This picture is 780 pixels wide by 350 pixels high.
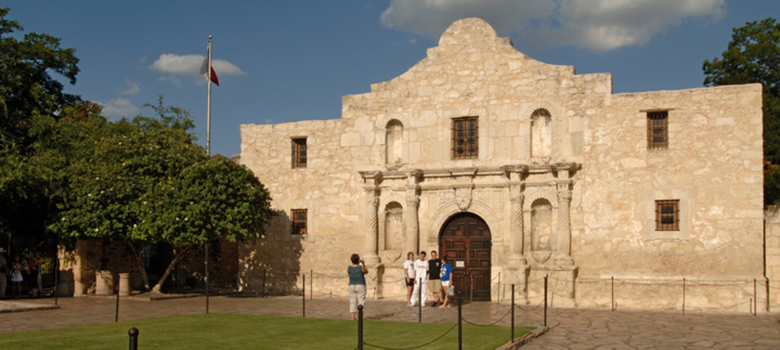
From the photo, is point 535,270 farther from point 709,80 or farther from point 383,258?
point 709,80

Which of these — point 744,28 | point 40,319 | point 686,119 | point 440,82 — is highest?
point 744,28

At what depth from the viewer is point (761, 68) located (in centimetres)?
2948

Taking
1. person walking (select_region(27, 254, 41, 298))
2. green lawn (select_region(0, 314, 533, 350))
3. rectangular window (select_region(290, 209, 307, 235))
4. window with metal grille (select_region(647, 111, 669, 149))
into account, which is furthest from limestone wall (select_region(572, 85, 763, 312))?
person walking (select_region(27, 254, 41, 298))

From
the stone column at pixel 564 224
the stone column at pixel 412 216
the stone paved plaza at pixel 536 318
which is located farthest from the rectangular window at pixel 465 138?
the stone paved plaza at pixel 536 318

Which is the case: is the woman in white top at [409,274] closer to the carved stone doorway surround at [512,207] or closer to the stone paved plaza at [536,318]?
the stone paved plaza at [536,318]

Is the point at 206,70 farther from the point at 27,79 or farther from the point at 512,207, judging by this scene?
the point at 512,207

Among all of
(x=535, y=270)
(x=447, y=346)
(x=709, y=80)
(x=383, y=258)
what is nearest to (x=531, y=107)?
(x=535, y=270)

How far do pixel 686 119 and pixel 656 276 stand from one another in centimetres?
395

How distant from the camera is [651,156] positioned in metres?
17.2

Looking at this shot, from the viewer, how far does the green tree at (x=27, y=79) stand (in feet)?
73.6

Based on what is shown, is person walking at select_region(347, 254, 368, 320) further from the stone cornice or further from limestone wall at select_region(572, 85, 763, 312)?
limestone wall at select_region(572, 85, 763, 312)

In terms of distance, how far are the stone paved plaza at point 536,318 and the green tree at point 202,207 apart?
189 centimetres

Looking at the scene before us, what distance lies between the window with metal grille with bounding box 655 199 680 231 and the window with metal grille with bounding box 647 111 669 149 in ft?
4.72

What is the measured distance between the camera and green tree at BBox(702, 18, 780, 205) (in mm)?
26828
